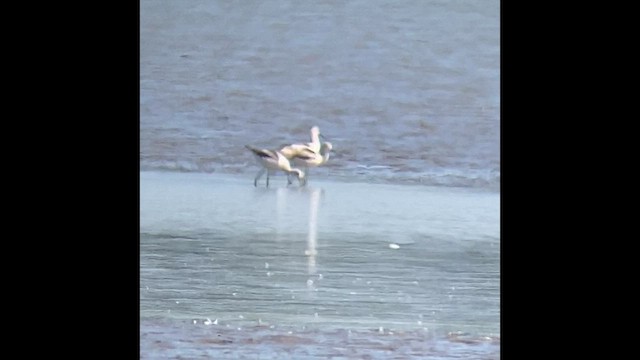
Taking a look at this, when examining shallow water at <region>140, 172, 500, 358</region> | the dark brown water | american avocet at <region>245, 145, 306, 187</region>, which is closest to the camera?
shallow water at <region>140, 172, 500, 358</region>

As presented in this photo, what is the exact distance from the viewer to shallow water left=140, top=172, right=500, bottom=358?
290cm

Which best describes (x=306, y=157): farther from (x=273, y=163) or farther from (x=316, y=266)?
(x=316, y=266)

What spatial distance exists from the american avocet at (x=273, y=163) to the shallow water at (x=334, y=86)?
0.12ft

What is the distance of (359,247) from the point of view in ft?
10.3

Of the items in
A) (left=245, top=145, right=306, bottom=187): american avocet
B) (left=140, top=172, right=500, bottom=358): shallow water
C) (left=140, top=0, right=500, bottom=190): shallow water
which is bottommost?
(left=140, top=172, right=500, bottom=358): shallow water

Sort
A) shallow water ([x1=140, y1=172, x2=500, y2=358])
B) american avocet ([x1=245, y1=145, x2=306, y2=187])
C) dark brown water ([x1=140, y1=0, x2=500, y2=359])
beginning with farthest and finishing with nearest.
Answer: american avocet ([x1=245, y1=145, x2=306, y2=187]), dark brown water ([x1=140, y1=0, x2=500, y2=359]), shallow water ([x1=140, y1=172, x2=500, y2=358])

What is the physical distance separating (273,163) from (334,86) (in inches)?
12.6

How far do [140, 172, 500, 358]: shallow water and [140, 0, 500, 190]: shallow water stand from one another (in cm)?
10

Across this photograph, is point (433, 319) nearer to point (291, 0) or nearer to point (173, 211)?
point (173, 211)

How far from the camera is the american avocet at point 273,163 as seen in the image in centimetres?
326

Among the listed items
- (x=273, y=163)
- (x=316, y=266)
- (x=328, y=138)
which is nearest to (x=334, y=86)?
(x=328, y=138)
